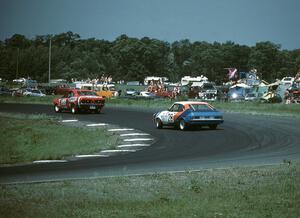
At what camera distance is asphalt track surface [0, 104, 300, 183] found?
1354 cm

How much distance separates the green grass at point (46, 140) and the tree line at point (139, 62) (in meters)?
102

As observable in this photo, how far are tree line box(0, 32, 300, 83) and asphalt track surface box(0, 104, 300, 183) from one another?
362ft

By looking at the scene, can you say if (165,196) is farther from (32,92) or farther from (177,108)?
(32,92)

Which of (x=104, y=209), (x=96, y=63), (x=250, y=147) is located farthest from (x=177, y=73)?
(x=104, y=209)

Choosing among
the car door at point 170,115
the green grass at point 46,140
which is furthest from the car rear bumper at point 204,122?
the green grass at point 46,140

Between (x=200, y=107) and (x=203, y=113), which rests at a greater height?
(x=200, y=107)

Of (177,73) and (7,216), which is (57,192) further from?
(177,73)

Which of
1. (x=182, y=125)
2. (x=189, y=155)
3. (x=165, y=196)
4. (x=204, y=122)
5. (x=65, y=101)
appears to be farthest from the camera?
(x=65, y=101)

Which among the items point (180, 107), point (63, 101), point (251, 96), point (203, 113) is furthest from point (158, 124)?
point (251, 96)

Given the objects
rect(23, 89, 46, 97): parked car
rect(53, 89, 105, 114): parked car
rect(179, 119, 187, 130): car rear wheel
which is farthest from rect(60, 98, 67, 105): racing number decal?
rect(23, 89, 46, 97): parked car

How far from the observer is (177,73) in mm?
171125

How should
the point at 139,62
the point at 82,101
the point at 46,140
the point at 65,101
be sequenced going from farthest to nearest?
1. the point at 139,62
2. the point at 65,101
3. the point at 82,101
4. the point at 46,140

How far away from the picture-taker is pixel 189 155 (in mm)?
17312

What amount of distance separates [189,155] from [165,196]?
7.13 meters
